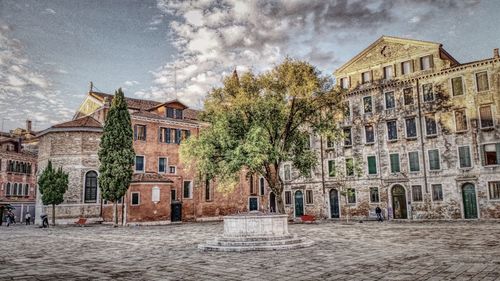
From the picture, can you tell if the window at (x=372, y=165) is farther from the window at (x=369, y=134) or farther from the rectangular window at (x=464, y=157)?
the rectangular window at (x=464, y=157)

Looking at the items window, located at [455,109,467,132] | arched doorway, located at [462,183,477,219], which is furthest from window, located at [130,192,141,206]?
window, located at [455,109,467,132]

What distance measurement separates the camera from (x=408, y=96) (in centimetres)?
3262

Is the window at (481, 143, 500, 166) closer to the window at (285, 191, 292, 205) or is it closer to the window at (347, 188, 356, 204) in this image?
the window at (347, 188, 356, 204)

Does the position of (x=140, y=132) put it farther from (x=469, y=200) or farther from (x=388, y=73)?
(x=469, y=200)

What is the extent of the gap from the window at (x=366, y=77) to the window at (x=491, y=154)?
10.7m

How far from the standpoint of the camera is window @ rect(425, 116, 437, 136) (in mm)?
31194

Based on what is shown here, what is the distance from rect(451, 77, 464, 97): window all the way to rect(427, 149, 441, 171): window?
15.2 feet

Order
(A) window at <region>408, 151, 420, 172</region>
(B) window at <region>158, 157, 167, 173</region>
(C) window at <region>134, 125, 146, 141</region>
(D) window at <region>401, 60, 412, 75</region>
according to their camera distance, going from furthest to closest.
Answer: (B) window at <region>158, 157, 167, 173</region>, (C) window at <region>134, 125, 146, 141</region>, (D) window at <region>401, 60, 412, 75</region>, (A) window at <region>408, 151, 420, 172</region>

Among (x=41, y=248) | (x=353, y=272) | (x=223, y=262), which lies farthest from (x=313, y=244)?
(x=41, y=248)

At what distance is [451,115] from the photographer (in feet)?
99.6

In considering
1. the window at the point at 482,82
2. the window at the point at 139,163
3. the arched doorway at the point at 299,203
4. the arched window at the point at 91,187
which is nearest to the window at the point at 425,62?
the window at the point at 482,82

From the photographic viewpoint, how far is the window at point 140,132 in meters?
34.2

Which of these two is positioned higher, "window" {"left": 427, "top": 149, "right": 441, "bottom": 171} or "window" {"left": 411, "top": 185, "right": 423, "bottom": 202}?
"window" {"left": 427, "top": 149, "right": 441, "bottom": 171}

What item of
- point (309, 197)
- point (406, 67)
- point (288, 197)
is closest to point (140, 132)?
point (288, 197)
